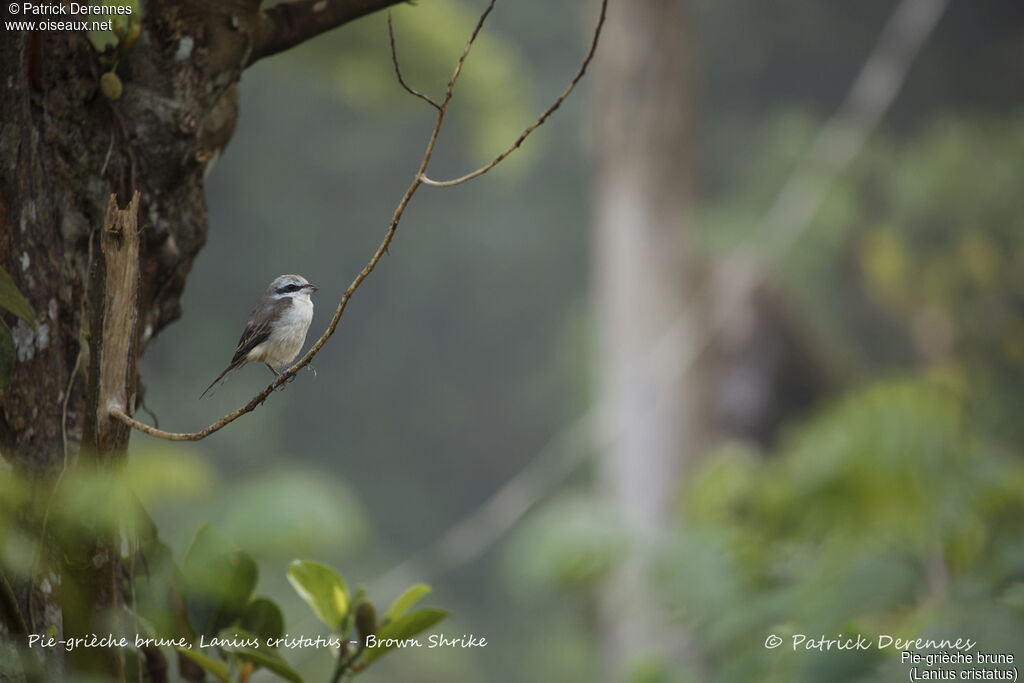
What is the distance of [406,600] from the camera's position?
46 centimetres

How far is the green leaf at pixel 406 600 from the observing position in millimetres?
448

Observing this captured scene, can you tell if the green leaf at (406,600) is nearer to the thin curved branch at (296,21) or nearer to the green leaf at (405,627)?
the green leaf at (405,627)

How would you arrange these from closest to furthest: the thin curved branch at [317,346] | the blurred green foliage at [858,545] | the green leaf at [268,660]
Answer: the thin curved branch at [317,346]
the green leaf at [268,660]
the blurred green foliage at [858,545]

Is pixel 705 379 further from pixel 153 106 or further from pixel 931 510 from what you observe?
pixel 153 106

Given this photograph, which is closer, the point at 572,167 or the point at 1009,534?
the point at 1009,534

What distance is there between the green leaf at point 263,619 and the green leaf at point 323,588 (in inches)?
0.7

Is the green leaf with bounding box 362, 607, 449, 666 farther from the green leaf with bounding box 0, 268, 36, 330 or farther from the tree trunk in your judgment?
the tree trunk

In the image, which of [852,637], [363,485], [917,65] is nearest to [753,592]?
[852,637]

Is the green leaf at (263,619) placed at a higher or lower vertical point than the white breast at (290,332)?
lower

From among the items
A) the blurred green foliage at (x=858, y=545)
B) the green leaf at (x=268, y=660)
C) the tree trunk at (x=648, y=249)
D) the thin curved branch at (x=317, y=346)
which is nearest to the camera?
the thin curved branch at (x=317, y=346)

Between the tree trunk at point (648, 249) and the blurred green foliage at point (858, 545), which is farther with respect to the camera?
the tree trunk at point (648, 249)

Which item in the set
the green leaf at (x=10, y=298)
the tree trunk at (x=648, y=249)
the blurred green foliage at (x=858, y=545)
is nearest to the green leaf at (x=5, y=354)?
the green leaf at (x=10, y=298)

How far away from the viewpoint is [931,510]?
4.12 feet

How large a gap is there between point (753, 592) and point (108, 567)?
0.78m
